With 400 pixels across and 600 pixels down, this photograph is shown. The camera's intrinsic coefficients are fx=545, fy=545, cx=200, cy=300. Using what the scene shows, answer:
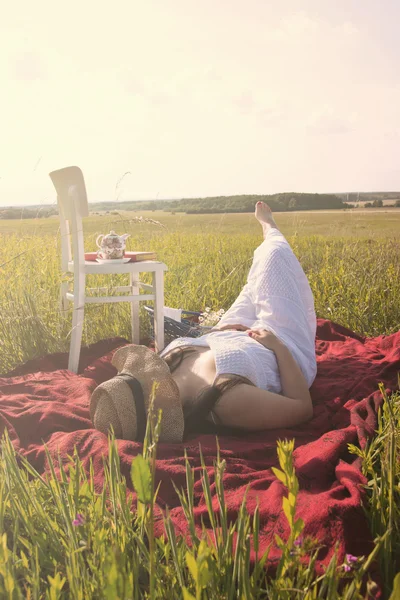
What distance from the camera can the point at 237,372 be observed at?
2.11 m

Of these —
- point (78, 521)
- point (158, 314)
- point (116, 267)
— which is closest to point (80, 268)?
point (116, 267)

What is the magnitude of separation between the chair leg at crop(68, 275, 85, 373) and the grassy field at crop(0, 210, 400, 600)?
268 mm

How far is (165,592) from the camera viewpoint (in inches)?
38.9

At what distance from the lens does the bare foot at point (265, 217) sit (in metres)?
3.13

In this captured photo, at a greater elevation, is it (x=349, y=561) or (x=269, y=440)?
(x=349, y=561)

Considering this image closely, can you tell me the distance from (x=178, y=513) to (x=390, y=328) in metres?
2.65

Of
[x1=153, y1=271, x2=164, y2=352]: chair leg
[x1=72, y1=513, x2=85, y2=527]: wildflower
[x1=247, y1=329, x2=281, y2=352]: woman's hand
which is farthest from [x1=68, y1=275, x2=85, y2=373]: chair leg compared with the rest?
[x1=72, y1=513, x2=85, y2=527]: wildflower

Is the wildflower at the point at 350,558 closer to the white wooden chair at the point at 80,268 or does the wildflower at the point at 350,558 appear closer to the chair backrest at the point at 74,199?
the white wooden chair at the point at 80,268

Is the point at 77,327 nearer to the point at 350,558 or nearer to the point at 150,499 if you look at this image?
the point at 350,558

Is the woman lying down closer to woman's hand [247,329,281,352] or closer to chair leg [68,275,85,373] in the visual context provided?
woman's hand [247,329,281,352]

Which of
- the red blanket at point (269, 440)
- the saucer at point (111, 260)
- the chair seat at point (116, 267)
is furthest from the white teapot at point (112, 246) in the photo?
the red blanket at point (269, 440)

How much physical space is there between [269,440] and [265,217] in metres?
1.51

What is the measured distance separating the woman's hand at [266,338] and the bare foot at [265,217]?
2.73 ft

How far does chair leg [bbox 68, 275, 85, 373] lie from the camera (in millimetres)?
3070
